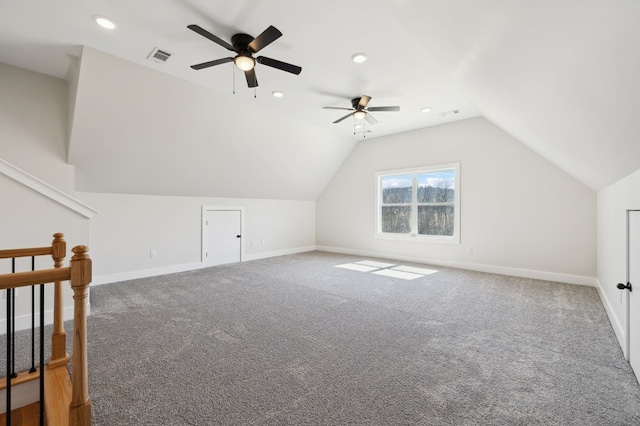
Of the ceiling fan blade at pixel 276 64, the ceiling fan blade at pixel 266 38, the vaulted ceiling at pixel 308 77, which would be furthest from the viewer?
the ceiling fan blade at pixel 276 64

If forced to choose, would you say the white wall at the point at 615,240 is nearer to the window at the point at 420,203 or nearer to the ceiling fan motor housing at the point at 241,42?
the window at the point at 420,203

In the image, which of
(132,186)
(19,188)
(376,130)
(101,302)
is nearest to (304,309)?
(101,302)

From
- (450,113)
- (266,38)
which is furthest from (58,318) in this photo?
(450,113)

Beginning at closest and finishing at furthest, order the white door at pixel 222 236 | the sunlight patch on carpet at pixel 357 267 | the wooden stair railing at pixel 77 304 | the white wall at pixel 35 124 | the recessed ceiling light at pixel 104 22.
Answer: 1. the wooden stair railing at pixel 77 304
2. the recessed ceiling light at pixel 104 22
3. the white wall at pixel 35 124
4. the sunlight patch on carpet at pixel 357 267
5. the white door at pixel 222 236

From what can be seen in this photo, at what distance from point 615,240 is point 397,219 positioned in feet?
13.0

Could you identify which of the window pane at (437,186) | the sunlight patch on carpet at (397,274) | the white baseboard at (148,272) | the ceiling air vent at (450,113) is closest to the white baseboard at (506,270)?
the sunlight patch on carpet at (397,274)

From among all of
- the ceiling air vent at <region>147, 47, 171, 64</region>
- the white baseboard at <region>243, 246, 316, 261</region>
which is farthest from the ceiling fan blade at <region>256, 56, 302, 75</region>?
the white baseboard at <region>243, 246, 316, 261</region>

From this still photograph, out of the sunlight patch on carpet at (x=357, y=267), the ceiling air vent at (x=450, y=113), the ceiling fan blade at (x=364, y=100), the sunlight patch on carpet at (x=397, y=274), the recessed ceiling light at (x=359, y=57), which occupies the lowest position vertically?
the sunlight patch on carpet at (x=397, y=274)

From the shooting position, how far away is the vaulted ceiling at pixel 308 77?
4.71 ft

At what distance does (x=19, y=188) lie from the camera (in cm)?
288

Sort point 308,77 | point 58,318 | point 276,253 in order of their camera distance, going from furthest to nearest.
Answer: point 276,253, point 308,77, point 58,318

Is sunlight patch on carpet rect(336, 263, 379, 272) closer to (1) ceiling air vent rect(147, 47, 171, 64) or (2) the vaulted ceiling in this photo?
(2) the vaulted ceiling

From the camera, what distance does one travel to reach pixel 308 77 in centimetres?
374

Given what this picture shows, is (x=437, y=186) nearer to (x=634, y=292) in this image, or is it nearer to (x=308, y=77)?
(x=308, y=77)
